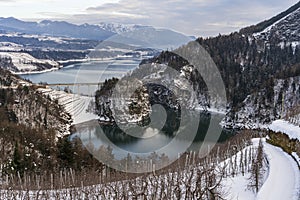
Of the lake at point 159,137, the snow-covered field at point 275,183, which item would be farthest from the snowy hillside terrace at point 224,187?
the lake at point 159,137

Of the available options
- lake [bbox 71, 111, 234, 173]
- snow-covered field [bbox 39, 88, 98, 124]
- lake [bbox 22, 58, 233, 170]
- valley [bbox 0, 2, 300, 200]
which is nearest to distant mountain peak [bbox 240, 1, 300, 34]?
valley [bbox 0, 2, 300, 200]

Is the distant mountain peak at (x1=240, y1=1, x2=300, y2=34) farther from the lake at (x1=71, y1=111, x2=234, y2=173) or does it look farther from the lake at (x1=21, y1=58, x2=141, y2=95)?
the lake at (x1=71, y1=111, x2=234, y2=173)

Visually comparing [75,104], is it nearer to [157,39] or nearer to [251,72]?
[251,72]

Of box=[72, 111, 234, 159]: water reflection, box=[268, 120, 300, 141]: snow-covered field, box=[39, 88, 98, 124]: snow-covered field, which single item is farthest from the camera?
box=[39, 88, 98, 124]: snow-covered field

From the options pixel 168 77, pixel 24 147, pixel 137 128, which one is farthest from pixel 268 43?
pixel 24 147

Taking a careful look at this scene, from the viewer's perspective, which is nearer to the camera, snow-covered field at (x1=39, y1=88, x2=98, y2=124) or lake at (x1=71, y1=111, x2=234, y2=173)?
lake at (x1=71, y1=111, x2=234, y2=173)

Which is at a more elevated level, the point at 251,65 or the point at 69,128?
the point at 251,65

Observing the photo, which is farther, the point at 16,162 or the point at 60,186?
the point at 16,162

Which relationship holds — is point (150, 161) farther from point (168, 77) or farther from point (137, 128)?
point (168, 77)

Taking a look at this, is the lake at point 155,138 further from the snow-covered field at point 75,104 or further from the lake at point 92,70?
the lake at point 92,70
